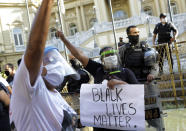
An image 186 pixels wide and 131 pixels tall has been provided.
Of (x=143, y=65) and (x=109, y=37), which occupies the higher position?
(x=109, y=37)

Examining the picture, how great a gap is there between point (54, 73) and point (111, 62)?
3.56 feet

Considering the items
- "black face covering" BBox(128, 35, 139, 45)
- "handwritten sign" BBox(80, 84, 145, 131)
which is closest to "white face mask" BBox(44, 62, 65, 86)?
"handwritten sign" BBox(80, 84, 145, 131)

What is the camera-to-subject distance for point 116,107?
2.67m

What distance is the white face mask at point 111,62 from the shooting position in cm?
240

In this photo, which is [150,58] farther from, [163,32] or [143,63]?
[163,32]

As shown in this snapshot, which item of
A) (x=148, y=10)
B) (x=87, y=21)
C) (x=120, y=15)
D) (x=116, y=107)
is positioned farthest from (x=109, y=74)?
(x=87, y=21)

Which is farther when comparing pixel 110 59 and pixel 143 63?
pixel 143 63

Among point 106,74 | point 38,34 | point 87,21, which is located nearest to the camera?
point 38,34

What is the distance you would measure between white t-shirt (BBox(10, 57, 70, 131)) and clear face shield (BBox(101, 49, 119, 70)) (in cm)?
105

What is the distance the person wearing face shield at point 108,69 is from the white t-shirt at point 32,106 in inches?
42.3

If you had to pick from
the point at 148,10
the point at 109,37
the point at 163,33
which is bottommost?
the point at 163,33

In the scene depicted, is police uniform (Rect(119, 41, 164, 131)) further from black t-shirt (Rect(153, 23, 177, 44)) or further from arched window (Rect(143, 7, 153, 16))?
arched window (Rect(143, 7, 153, 16))

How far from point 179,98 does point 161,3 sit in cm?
2734

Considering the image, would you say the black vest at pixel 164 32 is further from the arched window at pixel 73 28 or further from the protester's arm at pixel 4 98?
the arched window at pixel 73 28
